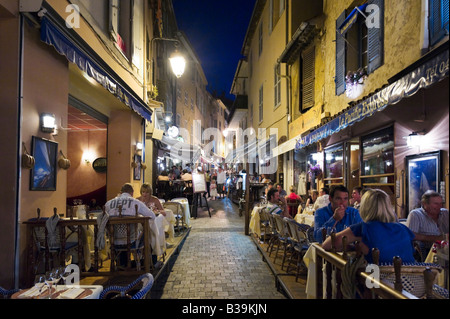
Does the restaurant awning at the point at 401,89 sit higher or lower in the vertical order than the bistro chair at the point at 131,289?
higher

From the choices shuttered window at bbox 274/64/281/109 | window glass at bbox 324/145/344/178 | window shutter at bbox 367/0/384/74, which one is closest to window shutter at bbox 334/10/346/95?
window shutter at bbox 367/0/384/74

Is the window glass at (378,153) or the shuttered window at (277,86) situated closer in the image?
the window glass at (378,153)

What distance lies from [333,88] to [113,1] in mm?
6783

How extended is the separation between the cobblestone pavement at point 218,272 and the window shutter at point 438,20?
4966mm

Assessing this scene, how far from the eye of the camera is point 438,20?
507 cm

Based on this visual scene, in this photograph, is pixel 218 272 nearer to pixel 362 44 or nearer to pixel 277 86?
pixel 362 44

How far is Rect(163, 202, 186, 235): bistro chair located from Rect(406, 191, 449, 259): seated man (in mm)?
6683

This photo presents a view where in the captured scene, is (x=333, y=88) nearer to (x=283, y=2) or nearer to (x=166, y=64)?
(x=283, y=2)

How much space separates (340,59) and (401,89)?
4930 mm

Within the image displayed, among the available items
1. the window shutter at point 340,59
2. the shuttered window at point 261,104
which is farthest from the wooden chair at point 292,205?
the shuttered window at point 261,104

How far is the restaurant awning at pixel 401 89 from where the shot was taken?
12.0 ft

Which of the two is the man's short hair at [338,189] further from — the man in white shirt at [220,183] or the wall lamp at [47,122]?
the man in white shirt at [220,183]

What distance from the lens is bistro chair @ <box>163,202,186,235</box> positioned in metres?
9.51

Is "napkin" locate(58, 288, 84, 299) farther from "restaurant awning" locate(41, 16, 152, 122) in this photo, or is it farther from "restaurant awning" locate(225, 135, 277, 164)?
"restaurant awning" locate(225, 135, 277, 164)
